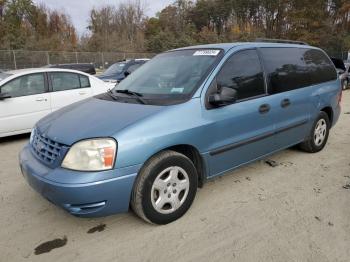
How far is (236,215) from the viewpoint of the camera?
3.50 meters

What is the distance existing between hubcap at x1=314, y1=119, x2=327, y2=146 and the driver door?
4.98 meters

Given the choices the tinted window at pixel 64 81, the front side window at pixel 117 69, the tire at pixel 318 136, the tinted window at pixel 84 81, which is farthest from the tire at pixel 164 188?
the front side window at pixel 117 69

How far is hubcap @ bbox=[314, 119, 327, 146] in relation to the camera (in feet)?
17.5

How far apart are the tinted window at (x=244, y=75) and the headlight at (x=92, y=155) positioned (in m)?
1.44

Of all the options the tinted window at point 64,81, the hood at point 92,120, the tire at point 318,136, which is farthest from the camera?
the tinted window at point 64,81

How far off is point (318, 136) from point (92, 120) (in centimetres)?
370

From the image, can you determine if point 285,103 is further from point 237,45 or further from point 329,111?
point 329,111

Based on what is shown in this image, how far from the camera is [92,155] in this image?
2.91m

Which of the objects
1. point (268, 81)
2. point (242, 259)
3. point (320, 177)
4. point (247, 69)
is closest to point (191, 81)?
point (247, 69)

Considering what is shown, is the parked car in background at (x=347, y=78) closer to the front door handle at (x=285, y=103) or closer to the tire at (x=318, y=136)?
the tire at (x=318, y=136)

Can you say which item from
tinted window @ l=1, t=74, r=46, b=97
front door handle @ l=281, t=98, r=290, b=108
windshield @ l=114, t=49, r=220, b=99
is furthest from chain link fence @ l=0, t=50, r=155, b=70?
front door handle @ l=281, t=98, r=290, b=108

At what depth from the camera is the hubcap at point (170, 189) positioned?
323 centimetres

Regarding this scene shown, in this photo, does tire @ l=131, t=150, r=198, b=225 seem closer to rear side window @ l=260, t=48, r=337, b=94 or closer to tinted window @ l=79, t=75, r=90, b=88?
rear side window @ l=260, t=48, r=337, b=94

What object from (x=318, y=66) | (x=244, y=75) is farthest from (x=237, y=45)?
(x=318, y=66)
